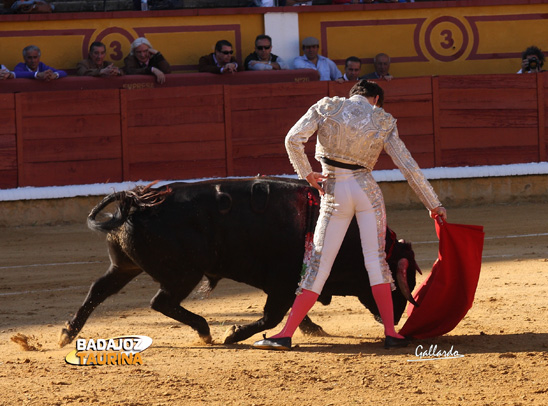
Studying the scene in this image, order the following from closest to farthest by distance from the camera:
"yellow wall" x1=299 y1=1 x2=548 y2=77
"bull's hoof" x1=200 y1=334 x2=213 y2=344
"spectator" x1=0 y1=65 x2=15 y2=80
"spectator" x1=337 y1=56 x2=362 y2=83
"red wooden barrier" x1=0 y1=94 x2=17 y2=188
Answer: "bull's hoof" x1=200 y1=334 x2=213 y2=344, "spectator" x1=0 y1=65 x2=15 y2=80, "red wooden barrier" x1=0 y1=94 x2=17 y2=188, "spectator" x1=337 y1=56 x2=362 y2=83, "yellow wall" x1=299 y1=1 x2=548 y2=77

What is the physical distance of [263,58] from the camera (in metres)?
9.14

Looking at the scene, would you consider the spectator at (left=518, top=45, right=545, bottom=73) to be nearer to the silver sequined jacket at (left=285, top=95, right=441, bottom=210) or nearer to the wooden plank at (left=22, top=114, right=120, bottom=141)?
the wooden plank at (left=22, top=114, right=120, bottom=141)

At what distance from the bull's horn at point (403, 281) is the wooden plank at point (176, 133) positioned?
5.08 meters

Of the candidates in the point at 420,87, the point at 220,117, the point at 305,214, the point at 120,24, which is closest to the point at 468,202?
the point at 420,87

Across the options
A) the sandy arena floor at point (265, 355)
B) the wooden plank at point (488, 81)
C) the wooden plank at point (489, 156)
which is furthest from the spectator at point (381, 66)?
the sandy arena floor at point (265, 355)

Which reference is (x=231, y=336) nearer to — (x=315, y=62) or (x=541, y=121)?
(x=315, y=62)

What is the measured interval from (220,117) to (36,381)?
567 cm

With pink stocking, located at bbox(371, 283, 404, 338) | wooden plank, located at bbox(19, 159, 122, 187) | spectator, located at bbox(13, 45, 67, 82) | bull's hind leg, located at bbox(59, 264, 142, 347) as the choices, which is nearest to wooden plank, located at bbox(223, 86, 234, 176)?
wooden plank, located at bbox(19, 159, 122, 187)

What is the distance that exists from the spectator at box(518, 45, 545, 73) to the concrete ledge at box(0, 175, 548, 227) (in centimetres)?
114

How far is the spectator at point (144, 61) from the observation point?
8.78 meters

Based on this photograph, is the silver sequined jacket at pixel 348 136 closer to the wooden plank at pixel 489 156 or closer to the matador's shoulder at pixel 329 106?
the matador's shoulder at pixel 329 106

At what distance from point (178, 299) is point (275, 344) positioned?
0.52 metres

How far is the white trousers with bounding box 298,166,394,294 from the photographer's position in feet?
12.6

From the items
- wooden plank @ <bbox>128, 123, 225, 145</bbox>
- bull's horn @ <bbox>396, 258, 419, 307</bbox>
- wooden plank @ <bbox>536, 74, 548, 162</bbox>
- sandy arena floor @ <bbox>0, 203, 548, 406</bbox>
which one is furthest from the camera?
wooden plank @ <bbox>536, 74, 548, 162</bbox>
